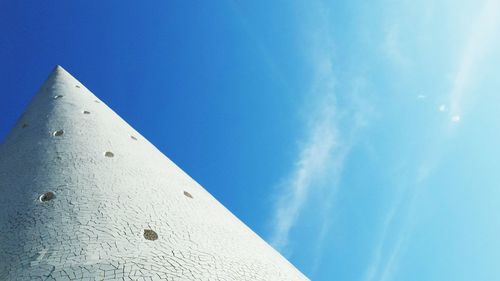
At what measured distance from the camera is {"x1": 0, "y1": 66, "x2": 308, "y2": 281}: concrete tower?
456cm

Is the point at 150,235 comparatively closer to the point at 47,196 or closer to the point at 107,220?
the point at 107,220

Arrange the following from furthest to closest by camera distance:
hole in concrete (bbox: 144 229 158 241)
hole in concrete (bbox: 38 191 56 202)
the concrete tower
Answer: hole in concrete (bbox: 38 191 56 202) → hole in concrete (bbox: 144 229 158 241) → the concrete tower

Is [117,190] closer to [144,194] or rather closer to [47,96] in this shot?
[144,194]

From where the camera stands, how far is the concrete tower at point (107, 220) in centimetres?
456

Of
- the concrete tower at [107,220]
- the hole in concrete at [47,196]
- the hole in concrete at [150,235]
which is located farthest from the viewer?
the hole in concrete at [47,196]

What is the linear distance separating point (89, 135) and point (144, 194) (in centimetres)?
302

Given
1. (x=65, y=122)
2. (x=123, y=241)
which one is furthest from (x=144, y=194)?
(x=65, y=122)

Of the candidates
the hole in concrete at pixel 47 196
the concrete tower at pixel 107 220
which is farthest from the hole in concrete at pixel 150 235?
the hole in concrete at pixel 47 196

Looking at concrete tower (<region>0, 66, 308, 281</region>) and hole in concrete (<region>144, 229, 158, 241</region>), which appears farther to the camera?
hole in concrete (<region>144, 229, 158, 241</region>)

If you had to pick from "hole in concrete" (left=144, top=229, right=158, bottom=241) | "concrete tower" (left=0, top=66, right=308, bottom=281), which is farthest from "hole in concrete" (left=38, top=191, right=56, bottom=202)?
"hole in concrete" (left=144, top=229, right=158, bottom=241)

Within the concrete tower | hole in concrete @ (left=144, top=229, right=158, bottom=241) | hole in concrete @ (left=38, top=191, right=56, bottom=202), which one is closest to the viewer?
the concrete tower

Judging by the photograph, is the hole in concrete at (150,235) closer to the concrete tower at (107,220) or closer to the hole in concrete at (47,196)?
the concrete tower at (107,220)

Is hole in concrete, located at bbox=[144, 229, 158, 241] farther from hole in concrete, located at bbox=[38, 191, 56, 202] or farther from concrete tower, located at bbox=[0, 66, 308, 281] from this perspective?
hole in concrete, located at bbox=[38, 191, 56, 202]

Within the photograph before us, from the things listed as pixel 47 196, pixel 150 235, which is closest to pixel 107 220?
pixel 150 235
